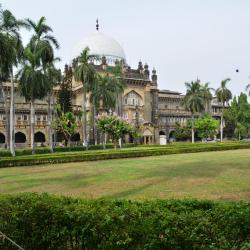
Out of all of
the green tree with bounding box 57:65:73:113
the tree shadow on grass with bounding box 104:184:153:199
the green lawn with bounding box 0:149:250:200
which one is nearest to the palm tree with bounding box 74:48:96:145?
the green tree with bounding box 57:65:73:113

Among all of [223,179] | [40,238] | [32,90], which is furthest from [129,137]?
[40,238]

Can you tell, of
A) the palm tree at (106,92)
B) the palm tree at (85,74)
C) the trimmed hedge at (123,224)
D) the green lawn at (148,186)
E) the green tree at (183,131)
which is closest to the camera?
the trimmed hedge at (123,224)

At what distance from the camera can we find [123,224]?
224 inches

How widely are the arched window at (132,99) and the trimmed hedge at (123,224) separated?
69.3m

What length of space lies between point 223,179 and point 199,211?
10.6 m

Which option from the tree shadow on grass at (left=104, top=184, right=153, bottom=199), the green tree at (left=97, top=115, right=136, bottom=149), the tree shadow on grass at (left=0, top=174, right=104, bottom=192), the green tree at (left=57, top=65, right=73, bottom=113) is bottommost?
the tree shadow on grass at (left=0, top=174, right=104, bottom=192)

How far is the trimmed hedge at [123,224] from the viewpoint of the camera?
520 cm

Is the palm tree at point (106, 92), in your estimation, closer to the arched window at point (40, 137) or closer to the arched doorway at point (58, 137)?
the arched doorway at point (58, 137)

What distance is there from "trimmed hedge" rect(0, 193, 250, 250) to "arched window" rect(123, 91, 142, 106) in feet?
227

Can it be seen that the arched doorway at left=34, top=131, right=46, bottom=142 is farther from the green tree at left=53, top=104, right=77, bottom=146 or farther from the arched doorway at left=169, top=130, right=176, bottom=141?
the arched doorway at left=169, top=130, right=176, bottom=141

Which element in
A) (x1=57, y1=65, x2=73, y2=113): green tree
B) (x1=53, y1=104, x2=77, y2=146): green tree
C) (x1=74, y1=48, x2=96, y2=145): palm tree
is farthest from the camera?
(x1=57, y1=65, x2=73, y2=113): green tree

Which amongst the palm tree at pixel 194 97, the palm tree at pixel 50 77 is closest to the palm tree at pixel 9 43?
the palm tree at pixel 50 77

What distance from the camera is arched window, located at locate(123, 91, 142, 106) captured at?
3001 inches

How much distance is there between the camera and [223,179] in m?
16.0
